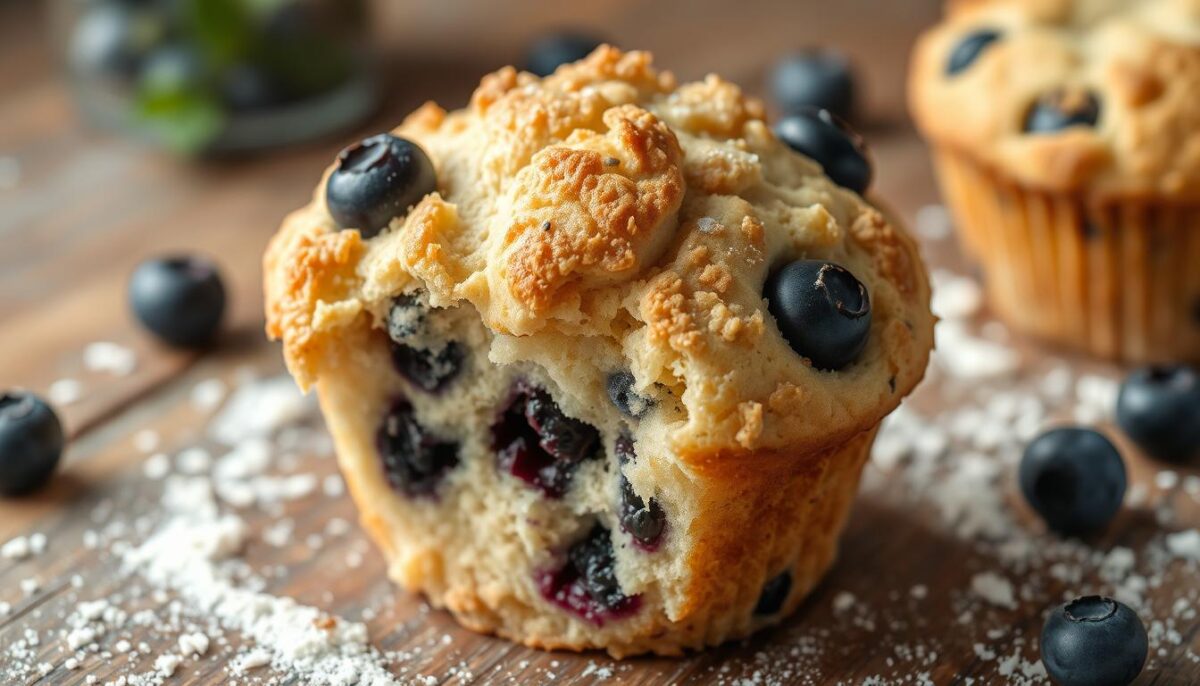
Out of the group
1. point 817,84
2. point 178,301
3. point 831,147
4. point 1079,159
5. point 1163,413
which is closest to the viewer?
point 831,147

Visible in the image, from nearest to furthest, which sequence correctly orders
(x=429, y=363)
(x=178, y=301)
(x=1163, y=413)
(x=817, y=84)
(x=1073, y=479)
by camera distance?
(x=429, y=363) → (x=1073, y=479) → (x=1163, y=413) → (x=178, y=301) → (x=817, y=84)

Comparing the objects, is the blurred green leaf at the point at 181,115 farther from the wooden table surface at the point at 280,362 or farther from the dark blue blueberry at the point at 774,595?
the dark blue blueberry at the point at 774,595

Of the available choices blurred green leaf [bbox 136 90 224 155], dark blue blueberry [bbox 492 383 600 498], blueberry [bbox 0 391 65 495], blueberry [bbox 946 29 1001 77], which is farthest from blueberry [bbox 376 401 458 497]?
blurred green leaf [bbox 136 90 224 155]

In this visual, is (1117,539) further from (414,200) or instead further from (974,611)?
(414,200)

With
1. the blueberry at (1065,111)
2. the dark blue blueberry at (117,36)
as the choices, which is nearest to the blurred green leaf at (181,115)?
the dark blue blueberry at (117,36)

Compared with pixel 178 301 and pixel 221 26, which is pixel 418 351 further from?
pixel 221 26

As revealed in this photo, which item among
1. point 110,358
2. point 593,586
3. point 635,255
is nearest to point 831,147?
point 635,255
